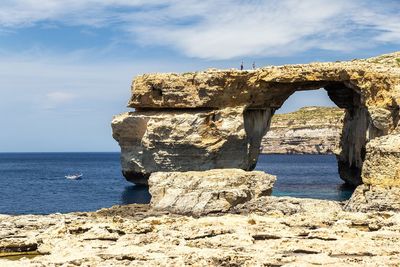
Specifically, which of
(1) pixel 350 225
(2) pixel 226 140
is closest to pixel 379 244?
(1) pixel 350 225

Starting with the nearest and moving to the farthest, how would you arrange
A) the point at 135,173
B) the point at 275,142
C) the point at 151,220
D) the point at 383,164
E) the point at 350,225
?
the point at 350,225, the point at 151,220, the point at 383,164, the point at 135,173, the point at 275,142

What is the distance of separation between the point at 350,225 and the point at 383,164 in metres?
8.32

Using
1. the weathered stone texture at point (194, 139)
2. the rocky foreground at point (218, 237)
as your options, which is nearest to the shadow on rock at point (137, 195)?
the weathered stone texture at point (194, 139)

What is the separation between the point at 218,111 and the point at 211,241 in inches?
1599

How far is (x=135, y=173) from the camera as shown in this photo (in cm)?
6894

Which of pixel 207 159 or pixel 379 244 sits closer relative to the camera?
pixel 379 244

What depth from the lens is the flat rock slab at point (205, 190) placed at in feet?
109

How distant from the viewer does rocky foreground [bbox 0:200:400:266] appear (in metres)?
19.2

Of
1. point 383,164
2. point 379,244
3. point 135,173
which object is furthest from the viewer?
point 135,173

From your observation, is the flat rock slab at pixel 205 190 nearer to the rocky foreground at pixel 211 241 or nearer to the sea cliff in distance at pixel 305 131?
the rocky foreground at pixel 211 241

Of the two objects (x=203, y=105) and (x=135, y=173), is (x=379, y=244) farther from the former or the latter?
(x=135, y=173)

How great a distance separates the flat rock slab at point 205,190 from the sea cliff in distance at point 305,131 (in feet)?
401

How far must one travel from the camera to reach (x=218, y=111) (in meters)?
62.2

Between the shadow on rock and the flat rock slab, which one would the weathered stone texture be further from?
the flat rock slab
